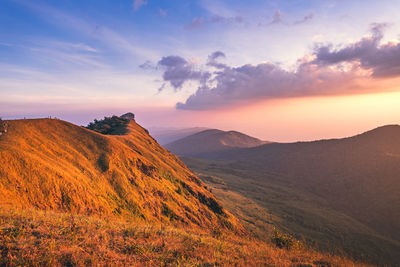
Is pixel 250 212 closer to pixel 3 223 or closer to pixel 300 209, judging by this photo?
pixel 300 209

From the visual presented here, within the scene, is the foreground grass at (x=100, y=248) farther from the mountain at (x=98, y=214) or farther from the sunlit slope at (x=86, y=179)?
the sunlit slope at (x=86, y=179)

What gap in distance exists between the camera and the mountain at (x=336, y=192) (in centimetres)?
3675

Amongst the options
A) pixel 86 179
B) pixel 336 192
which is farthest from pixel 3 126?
pixel 336 192

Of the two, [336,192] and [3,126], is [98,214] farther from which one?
[336,192]

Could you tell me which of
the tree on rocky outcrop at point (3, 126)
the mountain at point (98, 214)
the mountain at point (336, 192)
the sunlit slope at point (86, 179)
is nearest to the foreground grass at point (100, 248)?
the mountain at point (98, 214)

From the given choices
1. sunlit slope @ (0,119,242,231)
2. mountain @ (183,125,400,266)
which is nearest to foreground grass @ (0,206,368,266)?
sunlit slope @ (0,119,242,231)

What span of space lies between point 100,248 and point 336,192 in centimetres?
8439

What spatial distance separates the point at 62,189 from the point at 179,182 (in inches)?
664

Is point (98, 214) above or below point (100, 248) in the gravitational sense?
below

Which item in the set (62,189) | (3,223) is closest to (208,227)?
(62,189)

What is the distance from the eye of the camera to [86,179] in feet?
48.7

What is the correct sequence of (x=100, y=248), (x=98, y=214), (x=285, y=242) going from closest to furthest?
(x=100, y=248) → (x=98, y=214) → (x=285, y=242)

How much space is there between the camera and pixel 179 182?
90.1ft

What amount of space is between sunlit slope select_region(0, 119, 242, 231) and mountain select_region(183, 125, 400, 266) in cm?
1537
